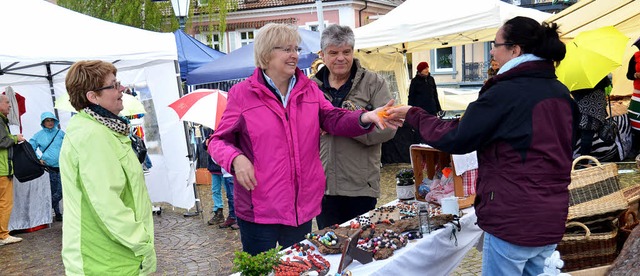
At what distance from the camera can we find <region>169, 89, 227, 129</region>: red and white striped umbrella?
7.04 metres

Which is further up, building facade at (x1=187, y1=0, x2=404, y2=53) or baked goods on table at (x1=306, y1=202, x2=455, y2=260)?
building facade at (x1=187, y1=0, x2=404, y2=53)

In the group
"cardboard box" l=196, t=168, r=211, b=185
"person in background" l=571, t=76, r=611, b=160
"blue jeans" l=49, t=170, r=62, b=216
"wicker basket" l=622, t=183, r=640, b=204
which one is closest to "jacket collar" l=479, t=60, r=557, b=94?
"wicker basket" l=622, t=183, r=640, b=204

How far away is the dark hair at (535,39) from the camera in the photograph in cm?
268

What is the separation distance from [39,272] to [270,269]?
4490mm

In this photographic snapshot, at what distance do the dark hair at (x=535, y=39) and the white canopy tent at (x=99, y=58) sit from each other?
5.30 meters

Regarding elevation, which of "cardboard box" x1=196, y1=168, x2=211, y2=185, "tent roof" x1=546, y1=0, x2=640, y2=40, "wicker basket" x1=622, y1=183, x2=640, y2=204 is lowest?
"cardboard box" x1=196, y1=168, x2=211, y2=185

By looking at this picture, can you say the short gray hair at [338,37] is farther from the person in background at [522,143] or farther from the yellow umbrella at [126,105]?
the yellow umbrella at [126,105]

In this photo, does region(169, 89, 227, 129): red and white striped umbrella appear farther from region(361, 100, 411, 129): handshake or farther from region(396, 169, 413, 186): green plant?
region(361, 100, 411, 129): handshake

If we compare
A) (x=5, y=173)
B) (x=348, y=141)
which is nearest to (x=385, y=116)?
(x=348, y=141)

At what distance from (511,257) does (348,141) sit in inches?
46.9

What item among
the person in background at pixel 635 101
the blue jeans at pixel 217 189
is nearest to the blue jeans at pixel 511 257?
the blue jeans at pixel 217 189

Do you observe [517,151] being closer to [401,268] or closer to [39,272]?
[401,268]

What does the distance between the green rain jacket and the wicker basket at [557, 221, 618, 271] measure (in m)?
2.87

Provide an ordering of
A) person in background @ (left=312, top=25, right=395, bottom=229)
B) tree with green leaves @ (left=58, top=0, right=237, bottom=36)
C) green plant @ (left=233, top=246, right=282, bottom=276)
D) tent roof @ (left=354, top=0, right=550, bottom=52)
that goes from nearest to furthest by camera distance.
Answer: green plant @ (left=233, top=246, right=282, bottom=276) → person in background @ (left=312, top=25, right=395, bottom=229) → tent roof @ (left=354, top=0, right=550, bottom=52) → tree with green leaves @ (left=58, top=0, right=237, bottom=36)
